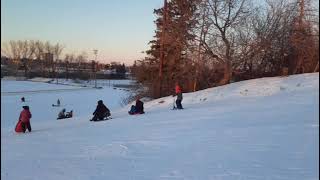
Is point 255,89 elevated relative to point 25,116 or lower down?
elevated

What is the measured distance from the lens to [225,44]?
1264 inches

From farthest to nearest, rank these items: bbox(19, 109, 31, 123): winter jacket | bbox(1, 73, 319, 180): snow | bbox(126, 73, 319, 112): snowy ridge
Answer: bbox(126, 73, 319, 112): snowy ridge, bbox(19, 109, 31, 123): winter jacket, bbox(1, 73, 319, 180): snow

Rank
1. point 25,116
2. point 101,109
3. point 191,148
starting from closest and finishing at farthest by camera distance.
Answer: point 191,148 → point 25,116 → point 101,109

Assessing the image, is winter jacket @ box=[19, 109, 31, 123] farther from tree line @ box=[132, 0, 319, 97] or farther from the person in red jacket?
tree line @ box=[132, 0, 319, 97]

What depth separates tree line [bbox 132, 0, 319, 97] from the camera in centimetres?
2941

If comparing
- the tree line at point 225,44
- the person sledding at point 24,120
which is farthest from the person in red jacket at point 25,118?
the tree line at point 225,44

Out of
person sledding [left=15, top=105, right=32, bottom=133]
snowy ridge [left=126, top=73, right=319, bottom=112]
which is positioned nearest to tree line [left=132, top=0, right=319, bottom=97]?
snowy ridge [left=126, top=73, right=319, bottom=112]

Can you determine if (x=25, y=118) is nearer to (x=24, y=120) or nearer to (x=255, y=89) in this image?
(x=24, y=120)

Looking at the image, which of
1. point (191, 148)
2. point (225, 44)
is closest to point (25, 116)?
point (191, 148)

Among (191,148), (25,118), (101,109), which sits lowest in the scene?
(191,148)

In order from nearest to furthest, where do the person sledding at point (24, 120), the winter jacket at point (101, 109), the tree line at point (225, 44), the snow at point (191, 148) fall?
the snow at point (191, 148) → the person sledding at point (24, 120) → the winter jacket at point (101, 109) → the tree line at point (225, 44)

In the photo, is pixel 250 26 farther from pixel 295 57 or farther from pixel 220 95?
pixel 220 95

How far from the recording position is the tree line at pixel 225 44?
29406 mm

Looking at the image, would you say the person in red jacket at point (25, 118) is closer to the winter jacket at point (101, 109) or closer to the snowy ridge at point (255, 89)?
the winter jacket at point (101, 109)
